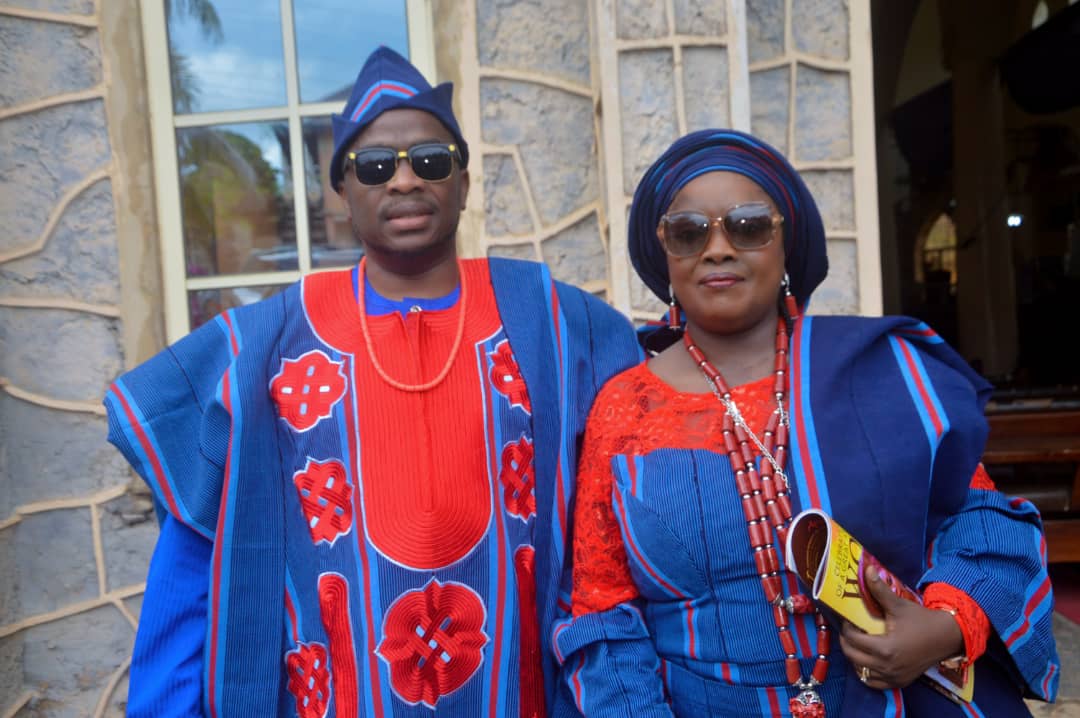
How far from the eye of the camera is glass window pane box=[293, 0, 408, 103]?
3465 millimetres

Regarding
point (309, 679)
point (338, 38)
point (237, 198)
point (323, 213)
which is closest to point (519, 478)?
point (309, 679)

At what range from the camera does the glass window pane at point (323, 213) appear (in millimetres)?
3516

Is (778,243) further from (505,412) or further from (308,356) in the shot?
(308,356)

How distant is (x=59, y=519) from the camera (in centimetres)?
327

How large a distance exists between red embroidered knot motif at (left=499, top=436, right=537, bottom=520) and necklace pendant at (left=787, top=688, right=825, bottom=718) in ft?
2.05

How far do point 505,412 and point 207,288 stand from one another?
2084 millimetres

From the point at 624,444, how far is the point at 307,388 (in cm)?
69

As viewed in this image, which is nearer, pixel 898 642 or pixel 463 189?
pixel 898 642

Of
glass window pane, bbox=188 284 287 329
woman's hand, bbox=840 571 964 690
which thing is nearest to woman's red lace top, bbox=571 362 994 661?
woman's hand, bbox=840 571 964 690

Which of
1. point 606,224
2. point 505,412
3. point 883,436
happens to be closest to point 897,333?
point 883,436

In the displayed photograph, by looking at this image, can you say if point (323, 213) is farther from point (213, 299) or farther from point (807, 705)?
point (807, 705)

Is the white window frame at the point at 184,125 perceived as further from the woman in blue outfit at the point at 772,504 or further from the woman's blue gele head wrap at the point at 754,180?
the woman in blue outfit at the point at 772,504

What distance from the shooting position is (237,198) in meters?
3.53

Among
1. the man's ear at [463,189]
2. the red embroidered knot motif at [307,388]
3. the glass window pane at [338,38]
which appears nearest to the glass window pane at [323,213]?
the glass window pane at [338,38]
